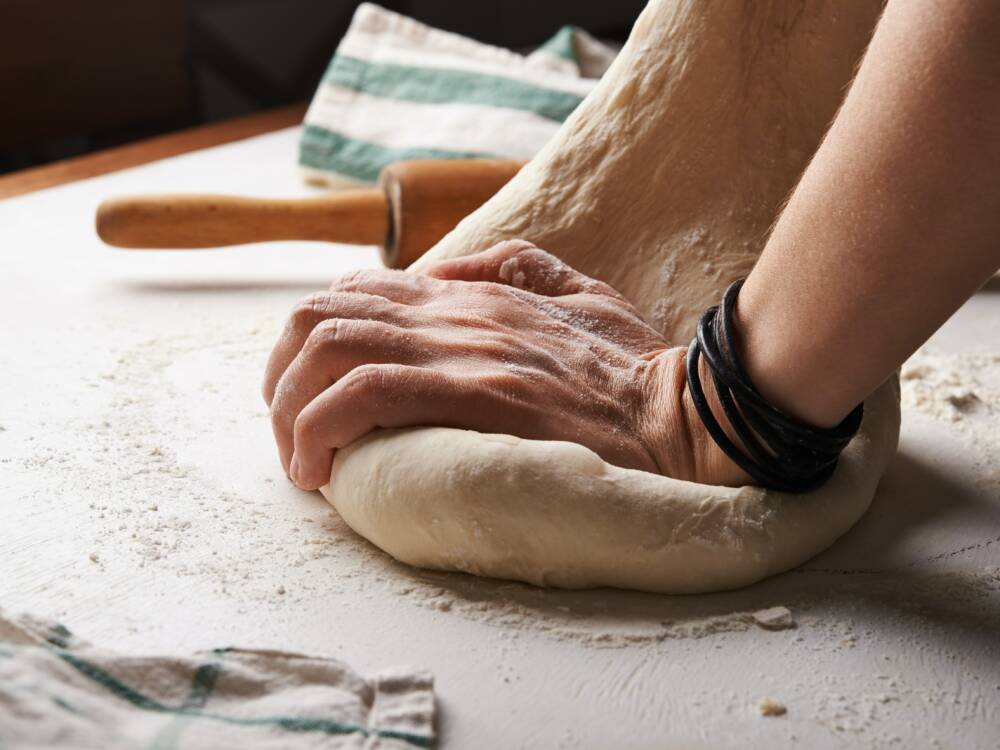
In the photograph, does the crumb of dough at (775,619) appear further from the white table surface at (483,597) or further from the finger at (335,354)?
the finger at (335,354)

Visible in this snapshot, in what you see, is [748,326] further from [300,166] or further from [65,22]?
[65,22]

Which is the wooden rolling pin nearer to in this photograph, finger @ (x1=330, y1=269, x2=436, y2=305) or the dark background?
finger @ (x1=330, y1=269, x2=436, y2=305)

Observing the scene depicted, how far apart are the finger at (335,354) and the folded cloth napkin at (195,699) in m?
0.27

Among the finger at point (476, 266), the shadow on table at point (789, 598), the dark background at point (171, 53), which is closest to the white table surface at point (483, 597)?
the shadow on table at point (789, 598)

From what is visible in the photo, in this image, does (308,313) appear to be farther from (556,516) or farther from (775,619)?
(775,619)

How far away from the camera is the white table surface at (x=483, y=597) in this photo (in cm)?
71

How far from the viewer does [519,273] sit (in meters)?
1.07

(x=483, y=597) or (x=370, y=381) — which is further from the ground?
(x=370, y=381)

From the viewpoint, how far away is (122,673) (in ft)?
2.11

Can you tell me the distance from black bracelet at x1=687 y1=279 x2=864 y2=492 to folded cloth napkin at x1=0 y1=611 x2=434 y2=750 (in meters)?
0.32

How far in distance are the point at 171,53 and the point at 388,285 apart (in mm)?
2625

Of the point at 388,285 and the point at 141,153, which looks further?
the point at 141,153

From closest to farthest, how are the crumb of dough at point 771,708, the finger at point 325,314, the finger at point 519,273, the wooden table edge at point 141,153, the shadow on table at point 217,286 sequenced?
the crumb of dough at point 771,708 < the finger at point 325,314 < the finger at point 519,273 < the shadow on table at point 217,286 < the wooden table edge at point 141,153

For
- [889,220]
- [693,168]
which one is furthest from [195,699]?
[693,168]
